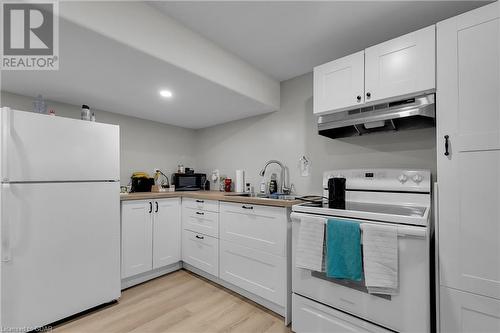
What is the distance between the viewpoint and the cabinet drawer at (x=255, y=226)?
186 centimetres

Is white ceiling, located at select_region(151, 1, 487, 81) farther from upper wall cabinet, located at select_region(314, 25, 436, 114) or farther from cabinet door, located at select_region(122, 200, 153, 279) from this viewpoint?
cabinet door, located at select_region(122, 200, 153, 279)

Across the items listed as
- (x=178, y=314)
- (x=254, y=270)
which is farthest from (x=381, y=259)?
(x=178, y=314)

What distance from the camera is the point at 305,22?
1.64 meters

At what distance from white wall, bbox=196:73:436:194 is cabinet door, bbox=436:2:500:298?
0.48 m

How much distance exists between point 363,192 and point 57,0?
92.1 inches

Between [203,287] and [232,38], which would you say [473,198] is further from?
[203,287]

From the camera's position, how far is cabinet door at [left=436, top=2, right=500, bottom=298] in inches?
46.1

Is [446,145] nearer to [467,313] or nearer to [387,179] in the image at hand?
[387,179]

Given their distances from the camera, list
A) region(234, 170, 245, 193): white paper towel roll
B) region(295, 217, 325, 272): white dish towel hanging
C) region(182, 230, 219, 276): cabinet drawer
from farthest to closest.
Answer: region(234, 170, 245, 193): white paper towel roll → region(182, 230, 219, 276): cabinet drawer → region(295, 217, 325, 272): white dish towel hanging

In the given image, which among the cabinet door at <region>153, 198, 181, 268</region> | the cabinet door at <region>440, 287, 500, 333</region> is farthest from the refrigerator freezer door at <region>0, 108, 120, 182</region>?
the cabinet door at <region>440, 287, 500, 333</region>

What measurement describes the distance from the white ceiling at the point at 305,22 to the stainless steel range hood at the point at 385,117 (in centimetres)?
60

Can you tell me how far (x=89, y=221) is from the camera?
188 centimetres

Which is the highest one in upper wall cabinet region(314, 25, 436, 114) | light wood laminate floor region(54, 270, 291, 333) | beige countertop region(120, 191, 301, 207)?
upper wall cabinet region(314, 25, 436, 114)

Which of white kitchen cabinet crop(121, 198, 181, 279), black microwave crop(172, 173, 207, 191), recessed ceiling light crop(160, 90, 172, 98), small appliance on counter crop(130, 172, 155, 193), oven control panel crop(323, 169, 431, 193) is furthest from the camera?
black microwave crop(172, 173, 207, 191)
